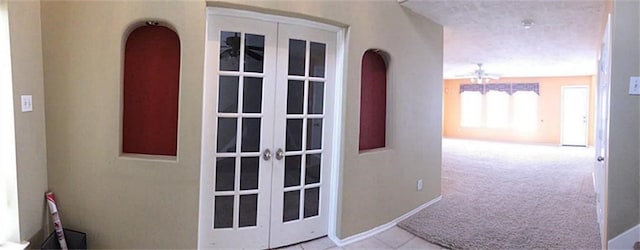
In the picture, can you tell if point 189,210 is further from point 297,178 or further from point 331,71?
point 331,71

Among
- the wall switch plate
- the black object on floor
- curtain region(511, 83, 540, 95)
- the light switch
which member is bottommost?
the black object on floor

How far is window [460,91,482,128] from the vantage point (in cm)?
1117

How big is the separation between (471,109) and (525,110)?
5.20ft

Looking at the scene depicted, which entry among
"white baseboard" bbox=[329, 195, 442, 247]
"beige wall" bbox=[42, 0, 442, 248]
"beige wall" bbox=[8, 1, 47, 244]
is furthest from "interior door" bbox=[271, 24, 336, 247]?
"beige wall" bbox=[8, 1, 47, 244]

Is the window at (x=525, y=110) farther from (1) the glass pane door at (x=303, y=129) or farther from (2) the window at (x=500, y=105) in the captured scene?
(1) the glass pane door at (x=303, y=129)

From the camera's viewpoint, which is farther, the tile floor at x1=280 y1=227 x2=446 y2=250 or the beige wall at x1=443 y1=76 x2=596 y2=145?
the beige wall at x1=443 y1=76 x2=596 y2=145

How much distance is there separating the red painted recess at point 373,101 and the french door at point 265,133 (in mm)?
438

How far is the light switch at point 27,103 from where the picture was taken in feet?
6.87

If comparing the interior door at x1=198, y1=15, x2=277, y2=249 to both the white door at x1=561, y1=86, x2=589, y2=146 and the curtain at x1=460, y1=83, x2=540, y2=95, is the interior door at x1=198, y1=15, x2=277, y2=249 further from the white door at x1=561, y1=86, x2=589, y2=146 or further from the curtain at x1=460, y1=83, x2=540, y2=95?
the white door at x1=561, y1=86, x2=589, y2=146

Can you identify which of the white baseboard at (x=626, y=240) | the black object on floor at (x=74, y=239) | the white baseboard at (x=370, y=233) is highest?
the white baseboard at (x=626, y=240)

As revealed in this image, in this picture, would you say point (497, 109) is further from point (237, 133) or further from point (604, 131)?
point (237, 133)

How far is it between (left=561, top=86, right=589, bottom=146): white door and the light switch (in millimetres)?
11494

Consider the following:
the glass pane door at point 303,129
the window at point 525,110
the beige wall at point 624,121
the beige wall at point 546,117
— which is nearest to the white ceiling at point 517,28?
the beige wall at point 624,121

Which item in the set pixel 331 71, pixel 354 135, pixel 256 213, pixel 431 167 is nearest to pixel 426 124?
pixel 431 167
